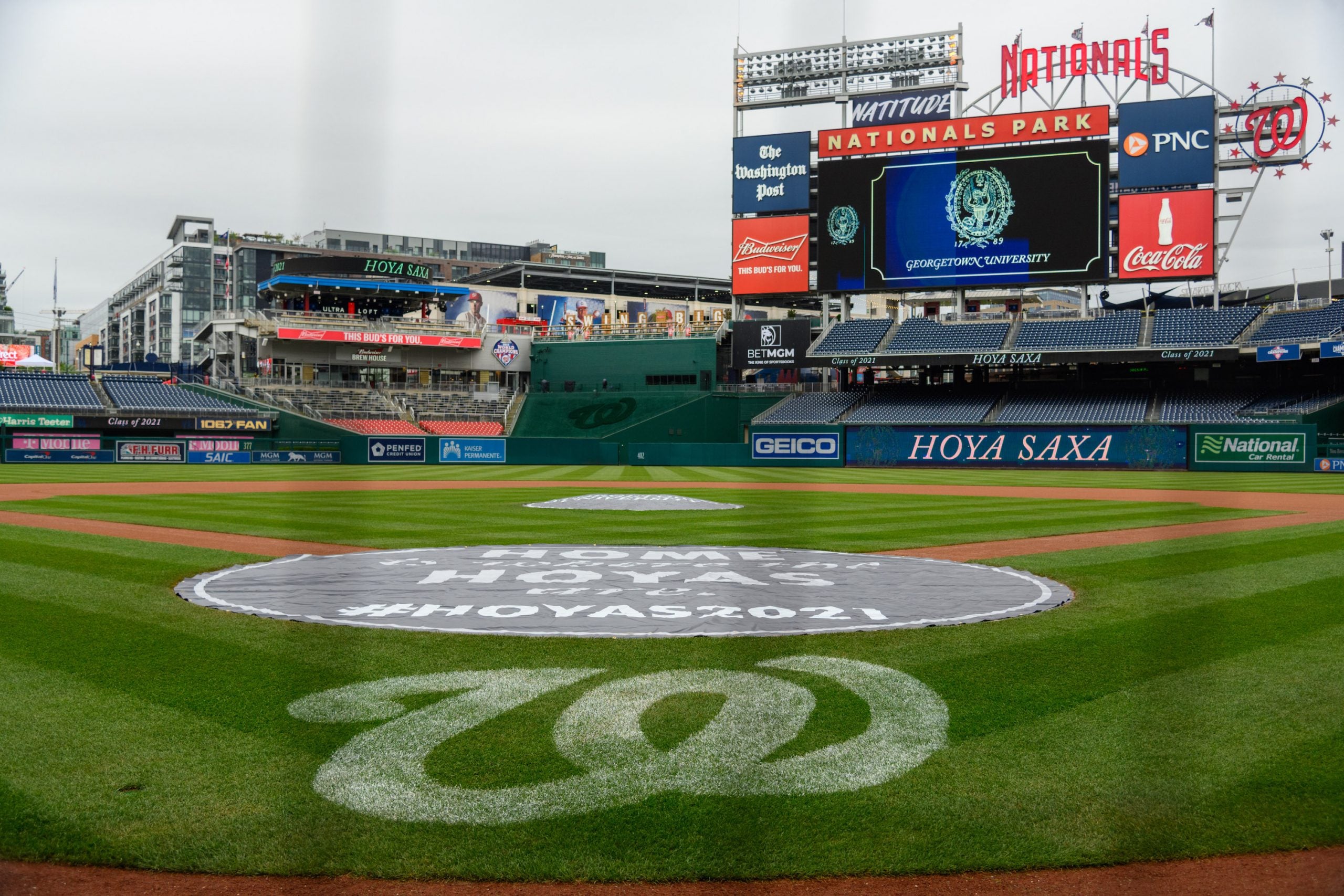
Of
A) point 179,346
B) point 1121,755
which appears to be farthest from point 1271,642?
point 179,346

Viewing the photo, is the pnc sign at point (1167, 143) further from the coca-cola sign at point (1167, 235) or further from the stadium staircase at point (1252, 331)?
the stadium staircase at point (1252, 331)

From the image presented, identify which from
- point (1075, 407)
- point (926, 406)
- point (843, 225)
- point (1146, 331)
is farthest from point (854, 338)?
point (1146, 331)

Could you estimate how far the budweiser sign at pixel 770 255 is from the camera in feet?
174

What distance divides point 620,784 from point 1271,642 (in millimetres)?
5241

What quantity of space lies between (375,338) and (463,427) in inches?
411

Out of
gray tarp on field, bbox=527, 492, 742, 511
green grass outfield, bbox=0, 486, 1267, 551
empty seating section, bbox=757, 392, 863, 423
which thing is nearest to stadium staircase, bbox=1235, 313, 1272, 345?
empty seating section, bbox=757, 392, 863, 423

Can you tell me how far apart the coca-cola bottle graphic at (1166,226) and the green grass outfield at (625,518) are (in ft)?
94.5

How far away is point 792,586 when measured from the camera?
9.66 m

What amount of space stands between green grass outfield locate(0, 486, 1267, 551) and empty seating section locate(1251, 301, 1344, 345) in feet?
85.4

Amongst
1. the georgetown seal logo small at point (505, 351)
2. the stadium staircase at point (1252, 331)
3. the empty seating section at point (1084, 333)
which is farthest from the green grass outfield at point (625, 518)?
the georgetown seal logo small at point (505, 351)

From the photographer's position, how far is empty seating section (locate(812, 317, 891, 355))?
52.8 m

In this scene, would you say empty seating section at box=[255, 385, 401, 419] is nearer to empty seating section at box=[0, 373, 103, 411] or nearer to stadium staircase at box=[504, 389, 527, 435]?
stadium staircase at box=[504, 389, 527, 435]

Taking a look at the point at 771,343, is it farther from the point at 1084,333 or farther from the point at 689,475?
the point at 689,475

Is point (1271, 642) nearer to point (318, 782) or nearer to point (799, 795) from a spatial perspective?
point (799, 795)
